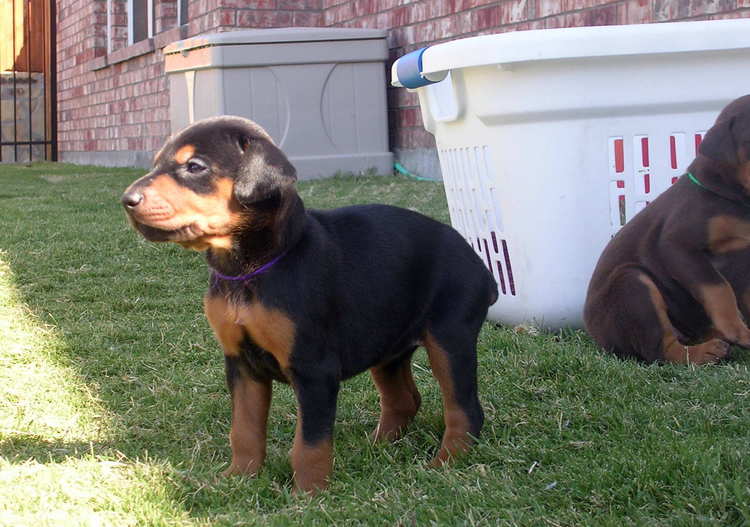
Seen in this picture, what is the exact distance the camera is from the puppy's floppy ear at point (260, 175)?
221 centimetres

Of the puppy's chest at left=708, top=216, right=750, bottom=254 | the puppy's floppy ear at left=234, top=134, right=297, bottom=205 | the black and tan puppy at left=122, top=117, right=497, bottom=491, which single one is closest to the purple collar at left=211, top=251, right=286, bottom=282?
the black and tan puppy at left=122, top=117, right=497, bottom=491

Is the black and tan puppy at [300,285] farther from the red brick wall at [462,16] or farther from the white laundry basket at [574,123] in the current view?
the red brick wall at [462,16]

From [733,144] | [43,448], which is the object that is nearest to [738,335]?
[733,144]

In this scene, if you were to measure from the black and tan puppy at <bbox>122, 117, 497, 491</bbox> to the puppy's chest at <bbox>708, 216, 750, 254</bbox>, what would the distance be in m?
0.90

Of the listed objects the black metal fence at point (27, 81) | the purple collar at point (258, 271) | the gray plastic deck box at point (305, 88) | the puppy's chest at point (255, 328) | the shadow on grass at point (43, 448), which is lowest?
the shadow on grass at point (43, 448)

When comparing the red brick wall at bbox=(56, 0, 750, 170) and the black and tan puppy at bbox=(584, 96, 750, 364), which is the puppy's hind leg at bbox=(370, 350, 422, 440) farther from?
the red brick wall at bbox=(56, 0, 750, 170)

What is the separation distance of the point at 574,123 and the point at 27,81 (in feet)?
52.5

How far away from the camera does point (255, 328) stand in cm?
226

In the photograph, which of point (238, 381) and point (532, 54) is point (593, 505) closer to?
point (238, 381)

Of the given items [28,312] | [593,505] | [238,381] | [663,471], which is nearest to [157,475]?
[238,381]

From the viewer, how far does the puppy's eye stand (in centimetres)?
224

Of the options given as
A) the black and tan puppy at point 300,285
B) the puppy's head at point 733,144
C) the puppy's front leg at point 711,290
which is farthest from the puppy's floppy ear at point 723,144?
the black and tan puppy at point 300,285

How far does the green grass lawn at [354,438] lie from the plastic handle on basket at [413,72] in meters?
1.00

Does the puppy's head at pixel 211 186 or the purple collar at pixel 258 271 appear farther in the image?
the purple collar at pixel 258 271
